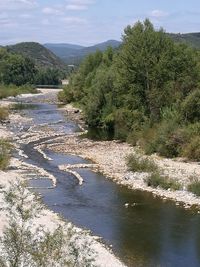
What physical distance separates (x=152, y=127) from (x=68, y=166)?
503 inches

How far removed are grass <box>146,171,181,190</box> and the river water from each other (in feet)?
5.08

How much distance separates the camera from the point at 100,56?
90.8m

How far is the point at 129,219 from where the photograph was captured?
26.9 meters

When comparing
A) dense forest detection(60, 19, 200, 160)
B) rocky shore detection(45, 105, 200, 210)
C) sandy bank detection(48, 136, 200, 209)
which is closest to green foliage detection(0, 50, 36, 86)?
dense forest detection(60, 19, 200, 160)

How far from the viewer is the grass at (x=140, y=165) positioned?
36.2 m

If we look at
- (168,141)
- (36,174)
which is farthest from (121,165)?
(36,174)

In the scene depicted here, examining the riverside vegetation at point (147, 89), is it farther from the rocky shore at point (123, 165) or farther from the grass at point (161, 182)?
the grass at point (161, 182)

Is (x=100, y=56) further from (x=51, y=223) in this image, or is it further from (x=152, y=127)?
(x=51, y=223)

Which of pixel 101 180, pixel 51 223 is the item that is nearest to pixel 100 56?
pixel 101 180

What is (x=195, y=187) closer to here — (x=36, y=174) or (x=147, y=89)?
(x=36, y=174)

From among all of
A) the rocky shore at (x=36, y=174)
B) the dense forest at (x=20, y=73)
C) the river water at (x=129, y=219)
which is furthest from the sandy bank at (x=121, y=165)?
the dense forest at (x=20, y=73)

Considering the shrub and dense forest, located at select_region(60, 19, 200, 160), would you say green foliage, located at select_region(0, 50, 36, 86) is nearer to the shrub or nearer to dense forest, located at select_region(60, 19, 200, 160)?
dense forest, located at select_region(60, 19, 200, 160)

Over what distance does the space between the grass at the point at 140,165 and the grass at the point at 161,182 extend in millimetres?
2290

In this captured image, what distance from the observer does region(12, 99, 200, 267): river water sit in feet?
72.5
